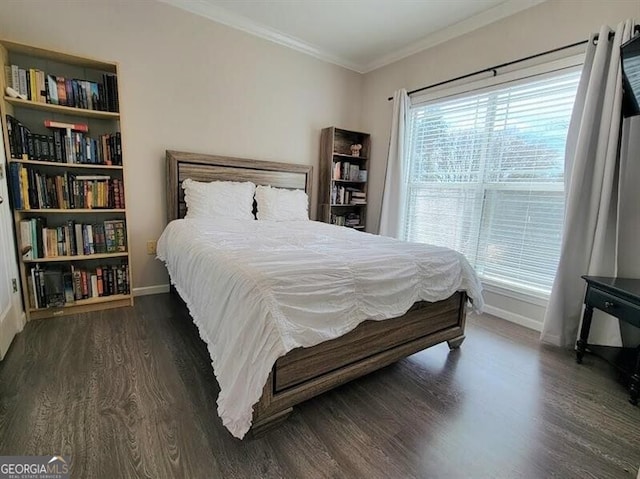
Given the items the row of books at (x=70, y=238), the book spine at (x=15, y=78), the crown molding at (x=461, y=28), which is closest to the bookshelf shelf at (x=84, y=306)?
the row of books at (x=70, y=238)

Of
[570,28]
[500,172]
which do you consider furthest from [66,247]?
[570,28]

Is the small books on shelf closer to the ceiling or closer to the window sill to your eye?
the ceiling

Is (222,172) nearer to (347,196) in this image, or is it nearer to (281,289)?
(347,196)

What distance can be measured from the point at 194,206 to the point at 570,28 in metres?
3.30

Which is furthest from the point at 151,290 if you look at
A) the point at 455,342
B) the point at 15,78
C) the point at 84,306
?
the point at 455,342

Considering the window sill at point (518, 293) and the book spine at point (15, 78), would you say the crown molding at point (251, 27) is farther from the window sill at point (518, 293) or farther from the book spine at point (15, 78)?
the window sill at point (518, 293)

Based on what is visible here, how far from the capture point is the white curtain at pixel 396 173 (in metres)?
3.45

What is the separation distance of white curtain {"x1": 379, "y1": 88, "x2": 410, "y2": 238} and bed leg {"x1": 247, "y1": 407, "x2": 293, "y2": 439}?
8.58ft

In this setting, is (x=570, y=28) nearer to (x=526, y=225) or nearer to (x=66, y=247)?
(x=526, y=225)

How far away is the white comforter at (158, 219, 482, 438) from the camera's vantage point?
3.84 ft

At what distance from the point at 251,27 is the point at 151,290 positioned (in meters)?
2.79

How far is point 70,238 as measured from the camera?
93.1 inches

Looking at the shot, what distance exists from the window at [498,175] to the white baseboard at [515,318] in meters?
0.24

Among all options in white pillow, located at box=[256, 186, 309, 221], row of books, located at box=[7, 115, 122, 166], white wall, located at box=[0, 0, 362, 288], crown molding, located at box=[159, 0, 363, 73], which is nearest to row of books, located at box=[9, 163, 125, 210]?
row of books, located at box=[7, 115, 122, 166]
